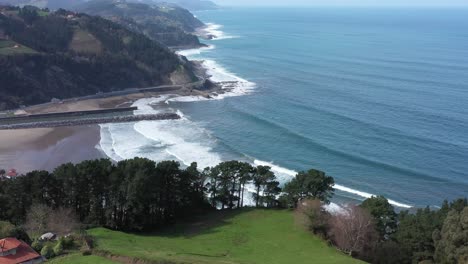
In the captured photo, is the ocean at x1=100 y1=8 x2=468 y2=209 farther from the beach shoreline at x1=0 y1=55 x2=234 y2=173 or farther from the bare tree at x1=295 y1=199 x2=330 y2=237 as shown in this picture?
the bare tree at x1=295 y1=199 x2=330 y2=237

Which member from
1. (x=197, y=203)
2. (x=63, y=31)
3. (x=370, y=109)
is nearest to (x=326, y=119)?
(x=370, y=109)

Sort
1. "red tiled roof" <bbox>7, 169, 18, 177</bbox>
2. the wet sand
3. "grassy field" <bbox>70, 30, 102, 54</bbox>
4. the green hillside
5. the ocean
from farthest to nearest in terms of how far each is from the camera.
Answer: "grassy field" <bbox>70, 30, 102, 54</bbox>
the wet sand
the ocean
"red tiled roof" <bbox>7, 169, 18, 177</bbox>
the green hillside

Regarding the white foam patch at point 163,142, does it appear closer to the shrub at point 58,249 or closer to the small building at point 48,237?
the small building at point 48,237

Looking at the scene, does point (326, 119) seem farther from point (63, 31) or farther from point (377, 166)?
point (63, 31)

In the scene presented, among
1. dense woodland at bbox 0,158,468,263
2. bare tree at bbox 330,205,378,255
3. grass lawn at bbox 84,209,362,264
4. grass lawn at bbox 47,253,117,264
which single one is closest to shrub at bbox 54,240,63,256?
grass lawn at bbox 47,253,117,264

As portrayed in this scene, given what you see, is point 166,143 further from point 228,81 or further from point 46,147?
point 228,81

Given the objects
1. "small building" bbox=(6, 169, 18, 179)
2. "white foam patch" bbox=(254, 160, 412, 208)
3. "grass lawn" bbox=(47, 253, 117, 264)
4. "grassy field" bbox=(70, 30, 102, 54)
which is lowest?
"small building" bbox=(6, 169, 18, 179)

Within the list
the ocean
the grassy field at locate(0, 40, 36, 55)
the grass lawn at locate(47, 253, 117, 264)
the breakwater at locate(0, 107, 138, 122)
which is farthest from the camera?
the grassy field at locate(0, 40, 36, 55)

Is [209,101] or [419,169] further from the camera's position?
[209,101]
